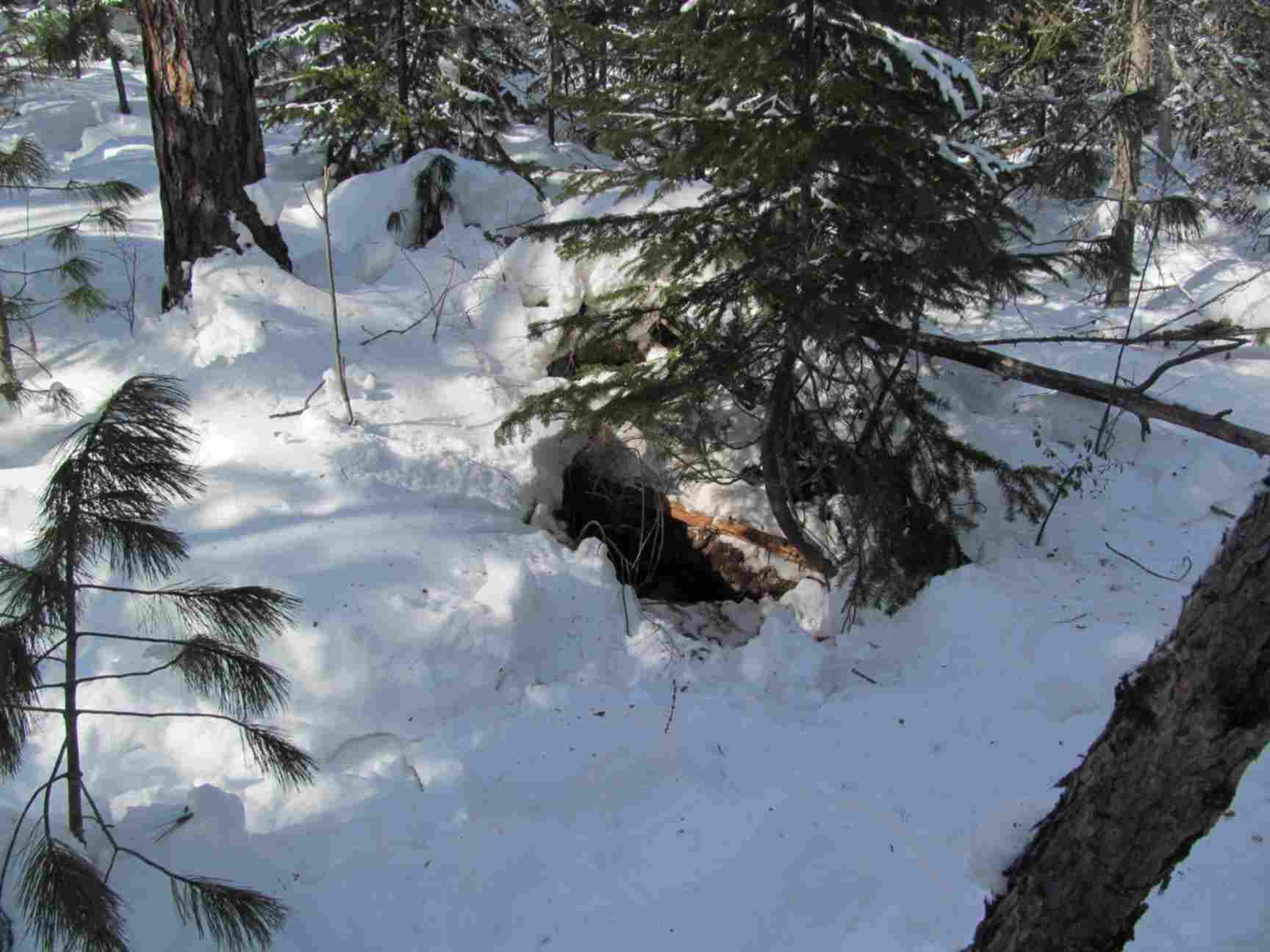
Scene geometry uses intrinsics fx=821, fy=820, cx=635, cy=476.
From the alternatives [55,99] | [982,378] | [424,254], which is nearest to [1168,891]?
[982,378]

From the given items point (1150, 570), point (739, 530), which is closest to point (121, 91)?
point (739, 530)

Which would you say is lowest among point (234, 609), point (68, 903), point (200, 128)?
point (68, 903)

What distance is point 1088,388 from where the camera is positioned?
4785 millimetres

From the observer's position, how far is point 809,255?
404cm

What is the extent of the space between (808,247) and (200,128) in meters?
4.29

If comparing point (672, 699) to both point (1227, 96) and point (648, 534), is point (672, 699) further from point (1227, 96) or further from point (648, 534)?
point (1227, 96)

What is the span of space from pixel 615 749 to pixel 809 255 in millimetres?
2497

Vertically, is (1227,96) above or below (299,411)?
above

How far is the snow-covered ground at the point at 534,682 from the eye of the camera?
9.02ft

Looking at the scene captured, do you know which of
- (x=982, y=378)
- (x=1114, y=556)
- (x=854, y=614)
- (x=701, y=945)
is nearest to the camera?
(x=701, y=945)

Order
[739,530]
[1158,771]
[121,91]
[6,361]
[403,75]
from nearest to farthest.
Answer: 1. [1158,771]
2. [6,361]
3. [739,530]
4. [403,75]
5. [121,91]

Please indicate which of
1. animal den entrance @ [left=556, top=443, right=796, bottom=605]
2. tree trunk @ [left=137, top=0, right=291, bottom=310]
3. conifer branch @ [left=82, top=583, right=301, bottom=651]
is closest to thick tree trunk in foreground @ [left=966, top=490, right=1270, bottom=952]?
conifer branch @ [left=82, top=583, right=301, bottom=651]

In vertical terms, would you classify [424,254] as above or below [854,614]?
above

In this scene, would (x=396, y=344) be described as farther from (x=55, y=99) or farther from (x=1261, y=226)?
(x=55, y=99)
